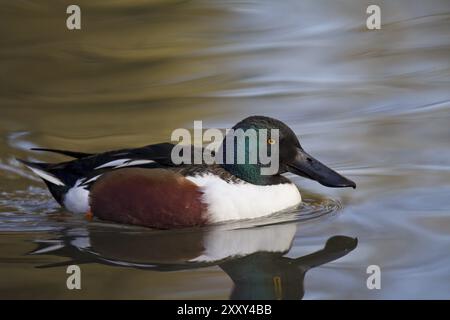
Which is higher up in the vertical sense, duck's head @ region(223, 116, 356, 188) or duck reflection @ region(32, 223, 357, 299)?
duck's head @ region(223, 116, 356, 188)

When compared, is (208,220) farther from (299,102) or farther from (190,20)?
(190,20)

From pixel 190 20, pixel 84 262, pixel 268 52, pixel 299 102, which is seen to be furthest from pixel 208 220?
pixel 190 20

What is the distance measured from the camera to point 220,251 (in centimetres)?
547

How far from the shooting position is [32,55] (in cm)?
988

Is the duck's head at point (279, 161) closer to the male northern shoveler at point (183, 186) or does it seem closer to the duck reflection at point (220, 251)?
the male northern shoveler at point (183, 186)

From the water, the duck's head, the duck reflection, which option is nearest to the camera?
the duck reflection

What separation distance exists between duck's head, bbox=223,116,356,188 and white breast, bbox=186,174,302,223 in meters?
0.07

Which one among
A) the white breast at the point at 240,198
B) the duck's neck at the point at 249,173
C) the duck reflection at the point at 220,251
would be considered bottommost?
the duck reflection at the point at 220,251

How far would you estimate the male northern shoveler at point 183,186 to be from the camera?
597 centimetres

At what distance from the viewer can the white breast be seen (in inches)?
235

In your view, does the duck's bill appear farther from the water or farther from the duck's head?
the water

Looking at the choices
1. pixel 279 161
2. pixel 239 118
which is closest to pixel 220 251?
pixel 279 161

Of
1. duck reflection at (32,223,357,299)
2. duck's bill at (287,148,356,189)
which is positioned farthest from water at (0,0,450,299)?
duck's bill at (287,148,356,189)

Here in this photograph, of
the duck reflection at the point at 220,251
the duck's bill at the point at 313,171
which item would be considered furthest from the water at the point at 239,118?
the duck's bill at the point at 313,171
